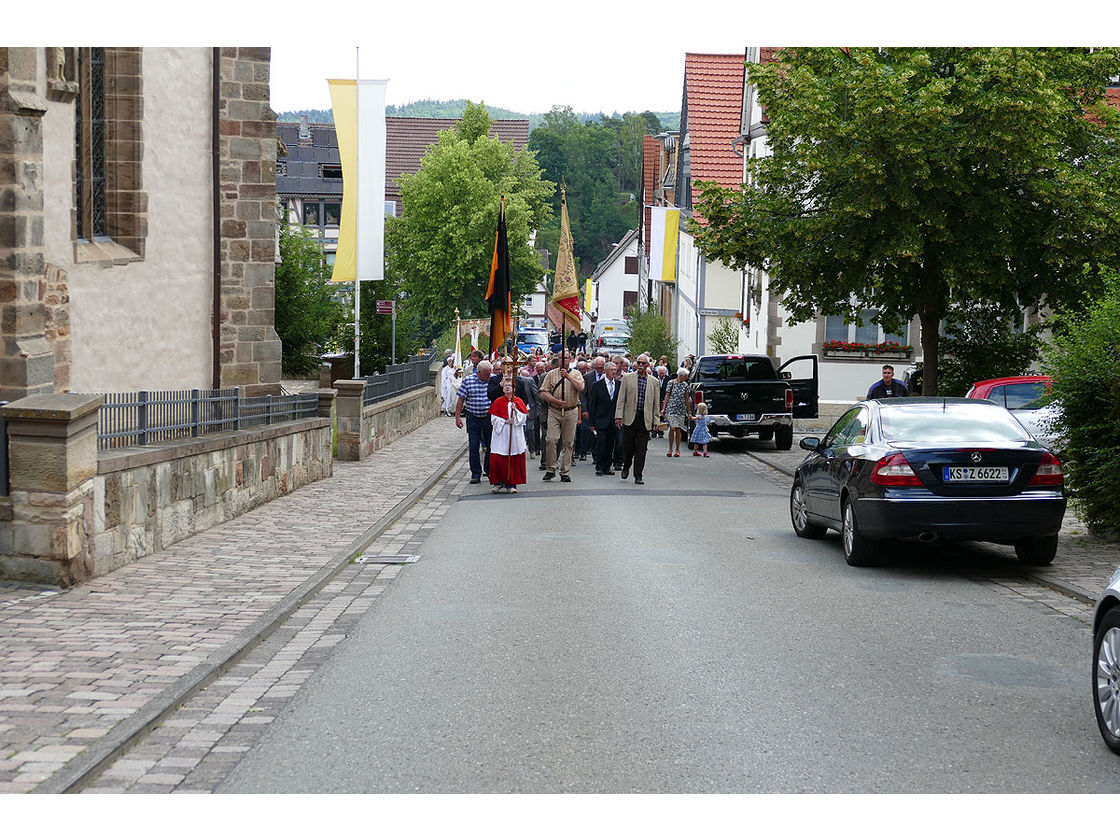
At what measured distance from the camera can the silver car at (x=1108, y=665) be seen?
5945mm

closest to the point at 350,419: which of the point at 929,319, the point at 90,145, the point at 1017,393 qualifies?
the point at 90,145

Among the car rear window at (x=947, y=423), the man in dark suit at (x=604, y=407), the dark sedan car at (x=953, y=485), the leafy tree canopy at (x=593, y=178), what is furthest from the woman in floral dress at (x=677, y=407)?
the leafy tree canopy at (x=593, y=178)

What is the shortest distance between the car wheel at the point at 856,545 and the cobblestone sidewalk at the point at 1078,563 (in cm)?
132

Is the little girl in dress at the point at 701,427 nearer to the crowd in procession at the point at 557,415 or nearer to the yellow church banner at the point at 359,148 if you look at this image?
the crowd in procession at the point at 557,415

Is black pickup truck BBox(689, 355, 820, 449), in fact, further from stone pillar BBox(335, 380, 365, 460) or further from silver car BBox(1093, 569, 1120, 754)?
silver car BBox(1093, 569, 1120, 754)

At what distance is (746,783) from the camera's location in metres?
5.37

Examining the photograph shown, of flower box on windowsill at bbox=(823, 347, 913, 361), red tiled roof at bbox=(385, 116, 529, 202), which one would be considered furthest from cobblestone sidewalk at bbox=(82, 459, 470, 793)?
red tiled roof at bbox=(385, 116, 529, 202)

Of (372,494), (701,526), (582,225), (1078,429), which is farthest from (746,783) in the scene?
(582,225)

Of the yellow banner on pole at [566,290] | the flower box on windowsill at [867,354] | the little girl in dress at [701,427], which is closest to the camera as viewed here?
the little girl in dress at [701,427]

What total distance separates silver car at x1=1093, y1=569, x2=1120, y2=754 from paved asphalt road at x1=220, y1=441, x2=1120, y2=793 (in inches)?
5.2

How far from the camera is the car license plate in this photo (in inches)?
432

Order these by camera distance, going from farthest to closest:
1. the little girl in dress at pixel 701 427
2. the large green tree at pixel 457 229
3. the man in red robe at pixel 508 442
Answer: the large green tree at pixel 457 229, the little girl in dress at pixel 701 427, the man in red robe at pixel 508 442

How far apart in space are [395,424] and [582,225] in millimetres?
114966

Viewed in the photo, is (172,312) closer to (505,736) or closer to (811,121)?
(811,121)
